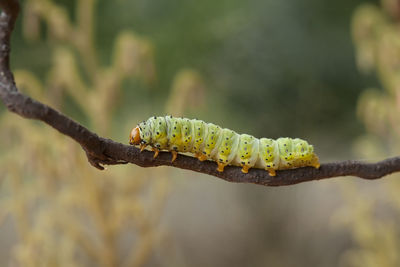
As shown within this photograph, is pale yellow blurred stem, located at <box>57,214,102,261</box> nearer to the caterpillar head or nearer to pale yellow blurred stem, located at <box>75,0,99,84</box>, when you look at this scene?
pale yellow blurred stem, located at <box>75,0,99,84</box>

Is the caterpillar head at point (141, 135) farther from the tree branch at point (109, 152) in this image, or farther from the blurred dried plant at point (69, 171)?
the blurred dried plant at point (69, 171)

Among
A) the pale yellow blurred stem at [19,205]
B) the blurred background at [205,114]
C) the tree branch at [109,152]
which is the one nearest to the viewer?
the tree branch at [109,152]

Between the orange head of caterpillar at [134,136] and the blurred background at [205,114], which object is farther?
the blurred background at [205,114]

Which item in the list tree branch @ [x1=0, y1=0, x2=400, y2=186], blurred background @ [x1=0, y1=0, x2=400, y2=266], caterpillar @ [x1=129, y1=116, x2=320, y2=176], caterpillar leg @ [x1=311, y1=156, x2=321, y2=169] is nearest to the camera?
tree branch @ [x1=0, y1=0, x2=400, y2=186]

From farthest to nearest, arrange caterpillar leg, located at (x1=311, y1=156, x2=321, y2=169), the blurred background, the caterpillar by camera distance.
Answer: the blurred background → the caterpillar → caterpillar leg, located at (x1=311, y1=156, x2=321, y2=169)

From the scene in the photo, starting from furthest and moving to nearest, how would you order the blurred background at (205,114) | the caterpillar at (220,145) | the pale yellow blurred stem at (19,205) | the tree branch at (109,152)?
the blurred background at (205,114) → the pale yellow blurred stem at (19,205) → the caterpillar at (220,145) → the tree branch at (109,152)

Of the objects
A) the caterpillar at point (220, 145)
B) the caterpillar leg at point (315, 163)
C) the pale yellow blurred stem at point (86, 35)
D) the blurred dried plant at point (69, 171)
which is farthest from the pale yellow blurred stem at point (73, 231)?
the caterpillar leg at point (315, 163)

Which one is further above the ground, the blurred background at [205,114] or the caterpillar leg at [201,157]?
the blurred background at [205,114]

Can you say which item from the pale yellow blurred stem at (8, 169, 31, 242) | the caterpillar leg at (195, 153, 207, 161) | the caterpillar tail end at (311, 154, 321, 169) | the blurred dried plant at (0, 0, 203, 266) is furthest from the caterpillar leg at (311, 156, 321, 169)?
the pale yellow blurred stem at (8, 169, 31, 242)
